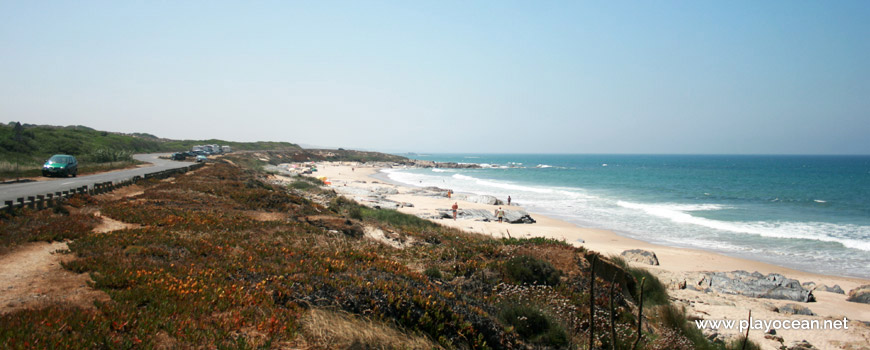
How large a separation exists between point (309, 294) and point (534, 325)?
3.65m

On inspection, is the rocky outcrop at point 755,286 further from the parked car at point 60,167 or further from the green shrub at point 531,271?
the parked car at point 60,167

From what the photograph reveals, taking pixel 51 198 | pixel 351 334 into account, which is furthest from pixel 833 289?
pixel 51 198

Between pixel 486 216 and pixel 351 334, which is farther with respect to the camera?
pixel 486 216

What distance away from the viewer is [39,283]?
6625 millimetres

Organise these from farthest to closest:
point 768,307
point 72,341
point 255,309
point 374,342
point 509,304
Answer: point 768,307
point 509,304
point 255,309
point 374,342
point 72,341

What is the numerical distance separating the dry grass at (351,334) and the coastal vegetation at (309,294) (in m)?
0.03

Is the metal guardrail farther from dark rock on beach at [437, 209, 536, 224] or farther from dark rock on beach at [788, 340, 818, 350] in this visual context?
dark rock on beach at [788, 340, 818, 350]

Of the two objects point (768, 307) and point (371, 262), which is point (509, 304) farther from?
point (768, 307)

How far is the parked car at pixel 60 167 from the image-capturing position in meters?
25.4

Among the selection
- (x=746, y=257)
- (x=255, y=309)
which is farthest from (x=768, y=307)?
(x=255, y=309)

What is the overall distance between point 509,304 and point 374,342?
10.5 feet

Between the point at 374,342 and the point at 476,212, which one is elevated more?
the point at 374,342

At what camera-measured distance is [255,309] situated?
5.49 metres

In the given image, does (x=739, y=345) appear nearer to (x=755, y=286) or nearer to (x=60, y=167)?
(x=755, y=286)
